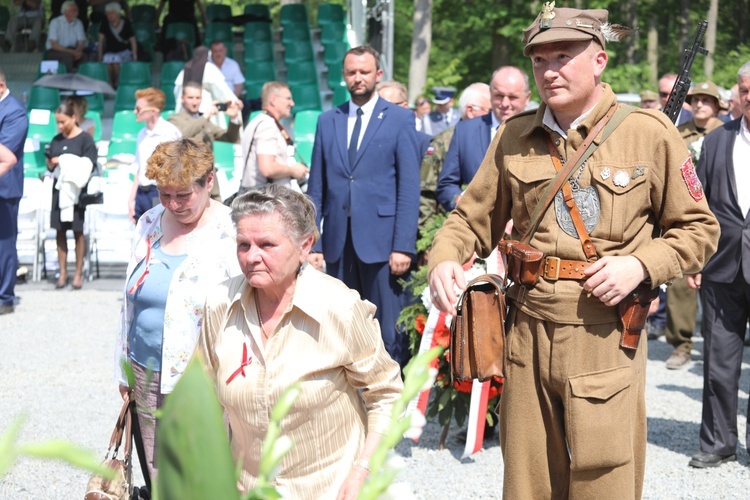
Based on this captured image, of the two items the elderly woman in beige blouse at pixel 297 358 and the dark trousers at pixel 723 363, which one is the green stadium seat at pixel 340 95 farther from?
the elderly woman in beige blouse at pixel 297 358

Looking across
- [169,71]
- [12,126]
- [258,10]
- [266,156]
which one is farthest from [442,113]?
[266,156]

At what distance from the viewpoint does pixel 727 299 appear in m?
6.00

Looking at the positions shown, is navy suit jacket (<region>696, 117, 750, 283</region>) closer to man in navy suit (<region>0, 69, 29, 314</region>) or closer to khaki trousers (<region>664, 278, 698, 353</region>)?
khaki trousers (<region>664, 278, 698, 353</region>)

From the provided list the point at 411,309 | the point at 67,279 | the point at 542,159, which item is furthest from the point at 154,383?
the point at 67,279

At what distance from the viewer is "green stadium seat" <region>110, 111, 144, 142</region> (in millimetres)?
15844

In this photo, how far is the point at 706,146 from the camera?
6078 millimetres

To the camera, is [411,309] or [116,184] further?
[116,184]

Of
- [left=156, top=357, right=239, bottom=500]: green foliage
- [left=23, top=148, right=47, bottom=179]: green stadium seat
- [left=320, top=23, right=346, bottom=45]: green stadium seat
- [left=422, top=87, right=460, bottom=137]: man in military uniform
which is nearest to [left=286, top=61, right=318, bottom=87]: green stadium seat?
[left=320, top=23, right=346, bottom=45]: green stadium seat

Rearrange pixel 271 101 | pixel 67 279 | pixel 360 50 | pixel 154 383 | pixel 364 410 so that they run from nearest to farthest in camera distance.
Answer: pixel 364 410, pixel 154 383, pixel 360 50, pixel 271 101, pixel 67 279

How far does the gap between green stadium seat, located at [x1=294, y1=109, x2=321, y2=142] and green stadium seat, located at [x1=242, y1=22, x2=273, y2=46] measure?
697 cm

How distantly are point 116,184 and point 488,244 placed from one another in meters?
10.7

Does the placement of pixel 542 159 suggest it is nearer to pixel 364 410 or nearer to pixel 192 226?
pixel 364 410

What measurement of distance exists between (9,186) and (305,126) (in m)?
6.57

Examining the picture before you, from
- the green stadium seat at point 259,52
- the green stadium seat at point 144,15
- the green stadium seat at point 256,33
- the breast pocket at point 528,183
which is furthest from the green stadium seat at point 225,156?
the green stadium seat at point 144,15
